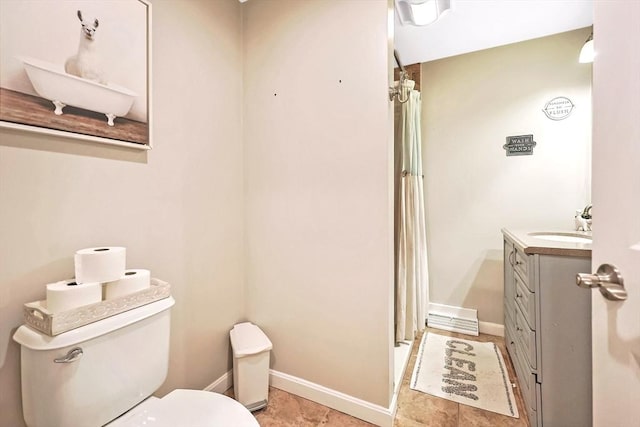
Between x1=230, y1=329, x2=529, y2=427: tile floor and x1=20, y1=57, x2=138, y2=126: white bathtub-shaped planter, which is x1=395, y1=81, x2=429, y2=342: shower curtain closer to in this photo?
x1=230, y1=329, x2=529, y2=427: tile floor

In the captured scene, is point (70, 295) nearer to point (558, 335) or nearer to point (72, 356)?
point (72, 356)

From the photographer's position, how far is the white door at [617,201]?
1.62ft

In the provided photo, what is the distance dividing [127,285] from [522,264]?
1884 millimetres

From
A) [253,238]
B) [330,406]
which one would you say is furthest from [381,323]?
[253,238]

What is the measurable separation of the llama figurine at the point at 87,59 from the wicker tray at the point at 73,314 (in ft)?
2.70

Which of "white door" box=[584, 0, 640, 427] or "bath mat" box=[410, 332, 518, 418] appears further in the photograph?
"bath mat" box=[410, 332, 518, 418]

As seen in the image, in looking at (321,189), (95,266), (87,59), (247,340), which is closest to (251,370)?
(247,340)

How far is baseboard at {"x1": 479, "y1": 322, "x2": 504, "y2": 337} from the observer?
234 centimetres

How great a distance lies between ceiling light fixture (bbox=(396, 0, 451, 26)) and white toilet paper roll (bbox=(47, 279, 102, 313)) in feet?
7.02

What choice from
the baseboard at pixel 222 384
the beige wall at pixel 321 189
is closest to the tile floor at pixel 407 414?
the beige wall at pixel 321 189

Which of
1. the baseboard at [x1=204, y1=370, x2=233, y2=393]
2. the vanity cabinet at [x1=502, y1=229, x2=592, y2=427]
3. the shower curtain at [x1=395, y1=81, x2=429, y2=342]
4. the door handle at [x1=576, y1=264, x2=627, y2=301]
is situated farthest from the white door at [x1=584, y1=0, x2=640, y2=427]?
the baseboard at [x1=204, y1=370, x2=233, y2=393]

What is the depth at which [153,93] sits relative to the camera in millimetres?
1249

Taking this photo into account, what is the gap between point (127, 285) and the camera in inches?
38.9

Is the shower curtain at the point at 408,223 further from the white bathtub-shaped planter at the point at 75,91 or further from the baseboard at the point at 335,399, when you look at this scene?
the white bathtub-shaped planter at the point at 75,91
